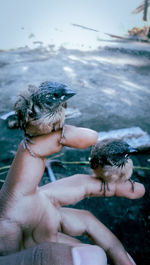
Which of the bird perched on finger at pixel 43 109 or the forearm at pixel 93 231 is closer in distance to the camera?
the bird perched on finger at pixel 43 109

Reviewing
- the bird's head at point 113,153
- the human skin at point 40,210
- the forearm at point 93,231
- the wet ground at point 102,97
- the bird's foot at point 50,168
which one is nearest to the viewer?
the human skin at point 40,210

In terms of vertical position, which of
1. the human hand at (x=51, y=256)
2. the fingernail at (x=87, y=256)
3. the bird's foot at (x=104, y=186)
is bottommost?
the bird's foot at (x=104, y=186)

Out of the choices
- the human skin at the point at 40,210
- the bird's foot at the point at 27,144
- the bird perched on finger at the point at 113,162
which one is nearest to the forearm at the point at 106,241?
the human skin at the point at 40,210

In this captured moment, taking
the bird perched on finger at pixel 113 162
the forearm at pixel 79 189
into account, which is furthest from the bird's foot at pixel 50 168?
the forearm at pixel 79 189

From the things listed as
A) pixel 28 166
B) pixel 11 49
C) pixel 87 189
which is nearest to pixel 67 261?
pixel 28 166

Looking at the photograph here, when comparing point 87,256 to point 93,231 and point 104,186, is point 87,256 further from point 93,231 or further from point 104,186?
point 104,186

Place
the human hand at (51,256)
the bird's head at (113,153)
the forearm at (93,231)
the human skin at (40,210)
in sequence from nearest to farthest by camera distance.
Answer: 1. the human hand at (51,256)
2. the human skin at (40,210)
3. the forearm at (93,231)
4. the bird's head at (113,153)

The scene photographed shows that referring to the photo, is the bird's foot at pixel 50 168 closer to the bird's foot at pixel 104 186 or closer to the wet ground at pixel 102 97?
the wet ground at pixel 102 97

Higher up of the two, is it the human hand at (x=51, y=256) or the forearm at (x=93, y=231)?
the human hand at (x=51, y=256)
